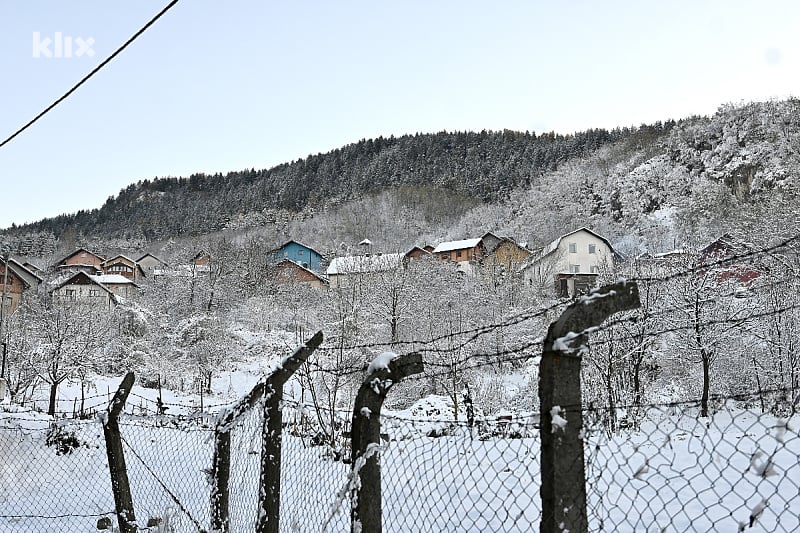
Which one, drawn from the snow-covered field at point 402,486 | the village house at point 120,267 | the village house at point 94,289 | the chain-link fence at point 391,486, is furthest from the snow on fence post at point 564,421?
the village house at point 120,267

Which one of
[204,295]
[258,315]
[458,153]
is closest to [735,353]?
[204,295]

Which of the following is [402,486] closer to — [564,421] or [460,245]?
[564,421]

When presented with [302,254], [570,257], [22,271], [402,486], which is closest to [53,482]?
[402,486]

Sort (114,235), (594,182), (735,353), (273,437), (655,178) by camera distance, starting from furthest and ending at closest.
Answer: (114,235) → (594,182) → (655,178) → (735,353) → (273,437)

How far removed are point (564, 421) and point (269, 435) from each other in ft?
6.83

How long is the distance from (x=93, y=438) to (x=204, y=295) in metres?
21.4

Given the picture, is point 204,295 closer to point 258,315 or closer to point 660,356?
point 258,315

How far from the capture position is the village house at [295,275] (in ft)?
166

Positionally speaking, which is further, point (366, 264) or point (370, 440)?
point (366, 264)

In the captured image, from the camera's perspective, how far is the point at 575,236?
4547cm

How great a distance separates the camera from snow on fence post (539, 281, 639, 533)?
1786 millimetres

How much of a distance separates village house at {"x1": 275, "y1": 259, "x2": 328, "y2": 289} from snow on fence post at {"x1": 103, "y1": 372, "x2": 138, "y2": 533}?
149 feet

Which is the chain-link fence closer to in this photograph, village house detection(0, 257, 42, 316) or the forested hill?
village house detection(0, 257, 42, 316)

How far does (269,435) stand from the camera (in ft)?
11.0
